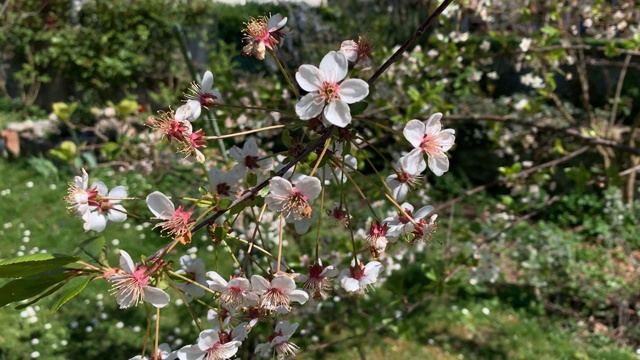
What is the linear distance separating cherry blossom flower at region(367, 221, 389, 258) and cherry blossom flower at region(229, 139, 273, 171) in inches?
8.6

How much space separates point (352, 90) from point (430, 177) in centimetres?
467

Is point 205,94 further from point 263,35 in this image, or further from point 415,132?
point 415,132

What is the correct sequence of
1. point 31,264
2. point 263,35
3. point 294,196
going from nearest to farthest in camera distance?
point 31,264 → point 294,196 → point 263,35

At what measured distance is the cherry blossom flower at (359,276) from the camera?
0.90 m

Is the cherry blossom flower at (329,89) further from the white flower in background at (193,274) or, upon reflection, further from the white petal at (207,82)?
the white flower in background at (193,274)

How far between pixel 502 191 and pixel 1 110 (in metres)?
6.24

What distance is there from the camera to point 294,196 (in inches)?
30.7

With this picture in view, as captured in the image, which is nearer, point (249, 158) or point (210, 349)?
point (210, 349)

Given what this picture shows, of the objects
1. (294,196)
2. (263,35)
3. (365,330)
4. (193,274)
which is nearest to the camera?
(294,196)

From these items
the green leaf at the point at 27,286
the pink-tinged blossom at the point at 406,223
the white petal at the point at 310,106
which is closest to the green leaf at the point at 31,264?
the green leaf at the point at 27,286

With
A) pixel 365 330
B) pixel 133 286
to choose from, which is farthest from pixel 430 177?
pixel 133 286

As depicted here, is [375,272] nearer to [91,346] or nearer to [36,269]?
[36,269]

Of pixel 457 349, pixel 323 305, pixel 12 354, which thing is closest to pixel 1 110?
pixel 12 354

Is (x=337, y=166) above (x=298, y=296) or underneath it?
above
